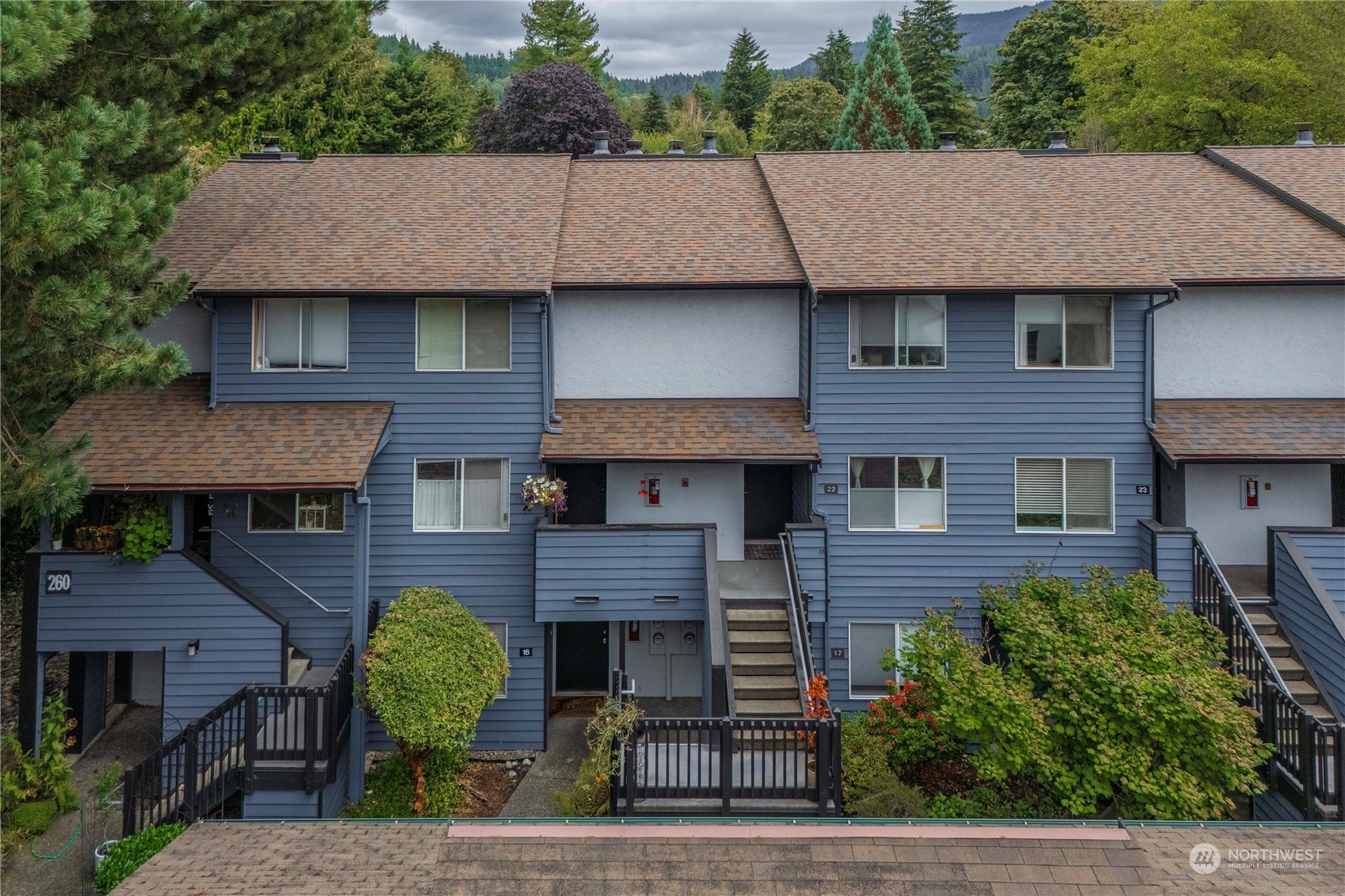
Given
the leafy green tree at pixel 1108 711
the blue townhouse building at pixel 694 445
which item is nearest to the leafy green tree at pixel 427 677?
the blue townhouse building at pixel 694 445

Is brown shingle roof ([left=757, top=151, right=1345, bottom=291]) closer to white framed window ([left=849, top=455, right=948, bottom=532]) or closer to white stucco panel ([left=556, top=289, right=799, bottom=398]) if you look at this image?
white stucco panel ([left=556, top=289, right=799, bottom=398])

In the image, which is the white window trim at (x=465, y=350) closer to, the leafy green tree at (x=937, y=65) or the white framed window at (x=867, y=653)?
the white framed window at (x=867, y=653)

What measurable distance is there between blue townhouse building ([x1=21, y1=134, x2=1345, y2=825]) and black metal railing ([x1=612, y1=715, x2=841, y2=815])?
1.19 metres

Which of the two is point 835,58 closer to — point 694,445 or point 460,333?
point 460,333

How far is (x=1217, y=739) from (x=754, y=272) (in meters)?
8.69

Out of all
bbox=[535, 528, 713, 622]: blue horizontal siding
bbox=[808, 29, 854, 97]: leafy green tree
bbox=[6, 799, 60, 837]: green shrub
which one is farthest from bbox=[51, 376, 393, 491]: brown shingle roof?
bbox=[808, 29, 854, 97]: leafy green tree

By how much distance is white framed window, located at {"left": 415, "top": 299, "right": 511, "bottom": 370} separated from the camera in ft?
43.5

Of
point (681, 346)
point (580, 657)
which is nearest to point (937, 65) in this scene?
point (681, 346)

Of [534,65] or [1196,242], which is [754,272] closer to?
[1196,242]

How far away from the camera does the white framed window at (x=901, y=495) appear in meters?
13.3

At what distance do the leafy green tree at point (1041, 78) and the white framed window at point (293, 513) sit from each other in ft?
109

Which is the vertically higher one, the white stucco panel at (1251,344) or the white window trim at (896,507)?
the white stucco panel at (1251,344)

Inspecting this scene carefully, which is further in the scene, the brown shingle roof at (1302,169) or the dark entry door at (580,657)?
the brown shingle roof at (1302,169)

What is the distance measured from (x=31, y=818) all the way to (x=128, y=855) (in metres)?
2.80
